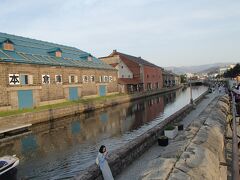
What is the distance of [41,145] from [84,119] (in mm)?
13347

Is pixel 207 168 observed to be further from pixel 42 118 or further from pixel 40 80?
pixel 40 80

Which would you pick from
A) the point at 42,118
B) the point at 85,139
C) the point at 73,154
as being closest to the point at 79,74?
the point at 42,118

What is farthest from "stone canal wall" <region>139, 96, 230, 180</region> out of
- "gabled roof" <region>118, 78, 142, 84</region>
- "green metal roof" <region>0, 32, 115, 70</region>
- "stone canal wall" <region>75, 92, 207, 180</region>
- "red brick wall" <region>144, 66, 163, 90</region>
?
"red brick wall" <region>144, 66, 163, 90</region>

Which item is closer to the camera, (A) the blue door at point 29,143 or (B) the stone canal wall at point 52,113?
(A) the blue door at point 29,143

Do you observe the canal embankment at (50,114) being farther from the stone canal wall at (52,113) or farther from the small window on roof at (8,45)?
the small window on roof at (8,45)

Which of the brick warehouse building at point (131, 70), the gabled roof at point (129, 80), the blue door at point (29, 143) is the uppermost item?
the brick warehouse building at point (131, 70)

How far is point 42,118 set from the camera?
32750 millimetres

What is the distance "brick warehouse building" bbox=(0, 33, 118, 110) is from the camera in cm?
3516

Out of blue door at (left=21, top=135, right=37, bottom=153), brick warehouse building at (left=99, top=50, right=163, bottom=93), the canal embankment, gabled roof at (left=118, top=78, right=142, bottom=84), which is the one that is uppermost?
brick warehouse building at (left=99, top=50, right=163, bottom=93)

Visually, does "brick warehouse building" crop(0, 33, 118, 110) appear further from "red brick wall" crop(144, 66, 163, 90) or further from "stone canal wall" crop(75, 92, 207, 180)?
"red brick wall" crop(144, 66, 163, 90)

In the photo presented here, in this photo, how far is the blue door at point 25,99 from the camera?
36.2 metres

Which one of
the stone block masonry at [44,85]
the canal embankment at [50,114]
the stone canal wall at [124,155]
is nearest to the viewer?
the stone canal wall at [124,155]

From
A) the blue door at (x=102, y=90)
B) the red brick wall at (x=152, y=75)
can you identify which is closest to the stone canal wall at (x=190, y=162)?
the blue door at (x=102, y=90)

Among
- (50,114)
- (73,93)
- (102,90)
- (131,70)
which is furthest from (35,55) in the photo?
(131,70)
